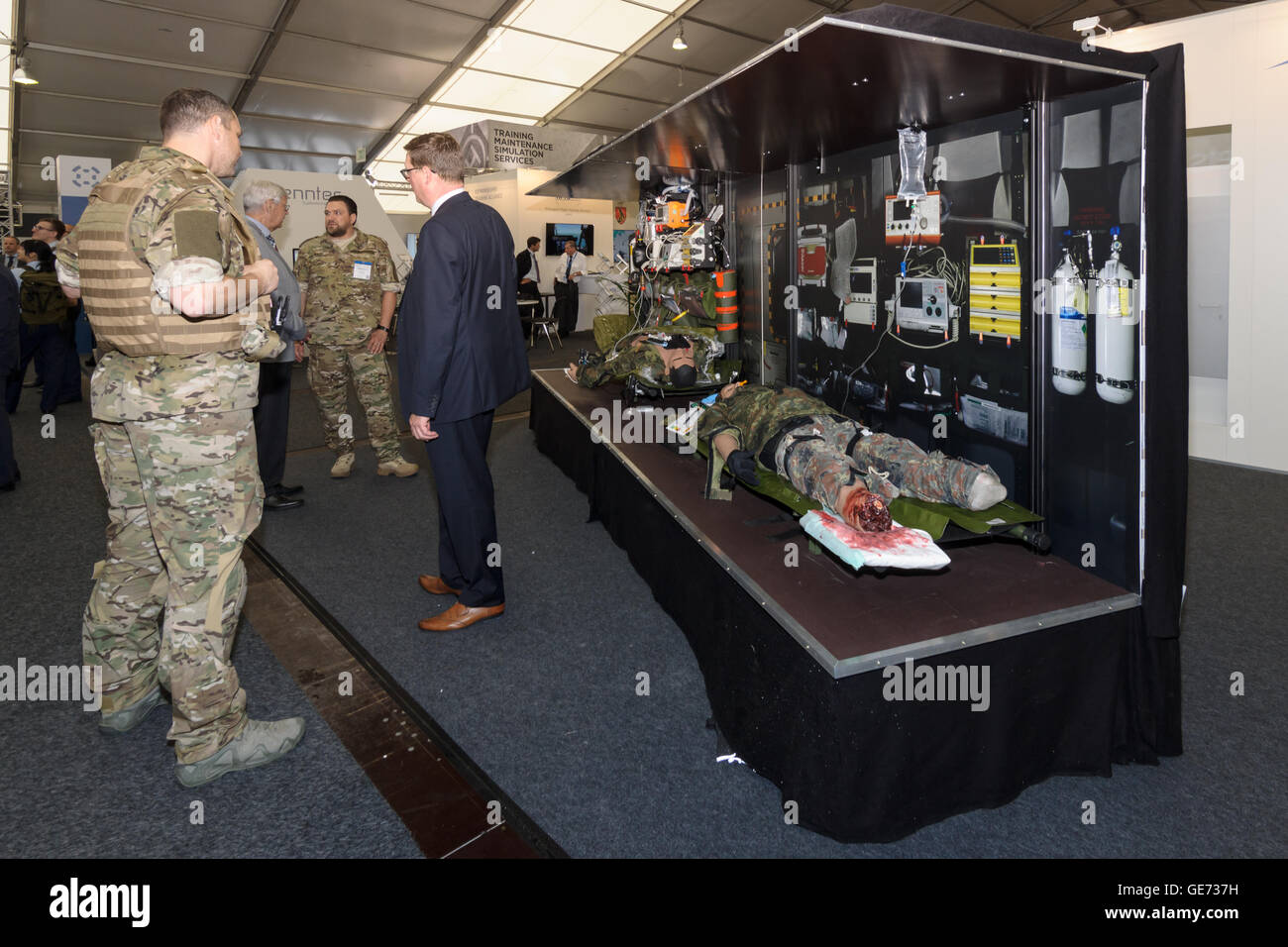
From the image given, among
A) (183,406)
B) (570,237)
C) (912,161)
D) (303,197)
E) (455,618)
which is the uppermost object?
(570,237)

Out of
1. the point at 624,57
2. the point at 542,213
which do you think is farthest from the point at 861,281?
the point at 542,213

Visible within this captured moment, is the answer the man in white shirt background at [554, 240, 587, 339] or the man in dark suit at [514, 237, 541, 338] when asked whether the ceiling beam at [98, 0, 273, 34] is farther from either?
the man in white shirt background at [554, 240, 587, 339]

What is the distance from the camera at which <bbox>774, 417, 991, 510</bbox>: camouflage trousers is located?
2.42 metres

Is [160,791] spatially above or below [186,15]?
below

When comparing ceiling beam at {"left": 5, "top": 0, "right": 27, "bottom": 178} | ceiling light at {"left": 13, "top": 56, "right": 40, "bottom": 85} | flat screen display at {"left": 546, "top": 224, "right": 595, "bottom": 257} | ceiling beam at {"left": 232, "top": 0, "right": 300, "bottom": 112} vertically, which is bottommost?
flat screen display at {"left": 546, "top": 224, "right": 595, "bottom": 257}

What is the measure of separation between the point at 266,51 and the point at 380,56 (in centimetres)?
153

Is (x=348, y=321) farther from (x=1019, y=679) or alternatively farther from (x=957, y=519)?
(x=1019, y=679)

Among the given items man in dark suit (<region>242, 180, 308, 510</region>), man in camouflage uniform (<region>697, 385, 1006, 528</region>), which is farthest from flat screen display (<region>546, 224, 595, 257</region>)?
man in camouflage uniform (<region>697, 385, 1006, 528</region>)

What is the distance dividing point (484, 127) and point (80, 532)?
29.4 ft

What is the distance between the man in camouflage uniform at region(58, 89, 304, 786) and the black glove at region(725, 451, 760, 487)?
154 cm

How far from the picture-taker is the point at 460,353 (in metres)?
2.79

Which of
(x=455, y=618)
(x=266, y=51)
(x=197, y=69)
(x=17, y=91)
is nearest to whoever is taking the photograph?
(x=455, y=618)

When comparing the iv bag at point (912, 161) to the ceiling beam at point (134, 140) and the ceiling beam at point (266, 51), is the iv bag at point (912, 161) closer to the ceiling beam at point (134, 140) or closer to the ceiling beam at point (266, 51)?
the ceiling beam at point (266, 51)

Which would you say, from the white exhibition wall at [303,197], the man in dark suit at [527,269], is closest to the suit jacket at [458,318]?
the white exhibition wall at [303,197]
